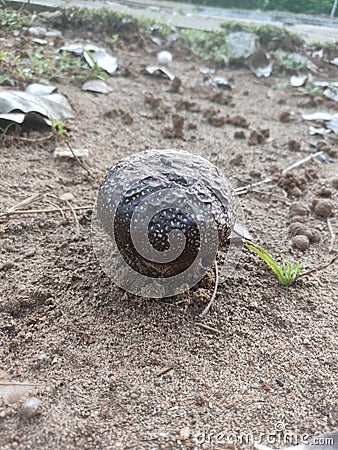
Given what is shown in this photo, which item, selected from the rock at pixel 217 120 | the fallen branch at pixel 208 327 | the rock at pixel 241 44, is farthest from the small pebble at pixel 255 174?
the rock at pixel 241 44

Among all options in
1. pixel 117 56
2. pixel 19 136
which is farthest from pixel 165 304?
pixel 117 56

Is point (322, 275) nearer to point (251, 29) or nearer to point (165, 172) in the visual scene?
point (165, 172)

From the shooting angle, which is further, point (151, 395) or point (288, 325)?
point (288, 325)

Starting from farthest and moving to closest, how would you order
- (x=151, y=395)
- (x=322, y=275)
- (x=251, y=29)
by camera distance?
(x=251, y=29), (x=322, y=275), (x=151, y=395)

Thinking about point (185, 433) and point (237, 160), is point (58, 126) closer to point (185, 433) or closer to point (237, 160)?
point (237, 160)

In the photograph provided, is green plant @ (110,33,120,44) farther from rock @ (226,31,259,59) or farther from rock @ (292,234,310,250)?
rock @ (292,234,310,250)

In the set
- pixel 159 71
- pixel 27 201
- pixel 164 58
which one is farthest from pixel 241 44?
pixel 27 201

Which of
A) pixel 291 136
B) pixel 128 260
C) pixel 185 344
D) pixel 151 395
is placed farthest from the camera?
pixel 291 136

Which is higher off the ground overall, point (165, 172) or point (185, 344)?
point (165, 172)
